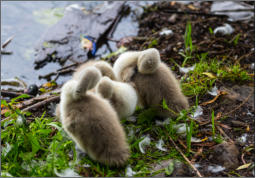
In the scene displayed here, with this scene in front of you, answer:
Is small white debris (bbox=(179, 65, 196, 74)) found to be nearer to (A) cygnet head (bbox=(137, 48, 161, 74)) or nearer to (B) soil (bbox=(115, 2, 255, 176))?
(B) soil (bbox=(115, 2, 255, 176))

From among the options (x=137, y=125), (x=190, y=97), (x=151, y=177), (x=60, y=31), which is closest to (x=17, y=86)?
(x=60, y=31)

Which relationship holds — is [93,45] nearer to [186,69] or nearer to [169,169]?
[186,69]

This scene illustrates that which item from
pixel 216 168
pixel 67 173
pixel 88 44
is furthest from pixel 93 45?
pixel 216 168

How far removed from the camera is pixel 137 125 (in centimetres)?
387

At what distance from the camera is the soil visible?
3.40 metres

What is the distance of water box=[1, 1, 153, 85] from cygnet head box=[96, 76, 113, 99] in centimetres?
228

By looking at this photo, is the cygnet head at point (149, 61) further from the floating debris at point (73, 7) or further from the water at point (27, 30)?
the floating debris at point (73, 7)

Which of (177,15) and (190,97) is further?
(177,15)

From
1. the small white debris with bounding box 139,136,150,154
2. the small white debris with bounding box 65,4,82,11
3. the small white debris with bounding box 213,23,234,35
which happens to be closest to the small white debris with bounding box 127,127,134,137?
the small white debris with bounding box 139,136,150,154

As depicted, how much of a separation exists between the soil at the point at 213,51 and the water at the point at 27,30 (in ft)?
1.38

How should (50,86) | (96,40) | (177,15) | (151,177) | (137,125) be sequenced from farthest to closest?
(177,15) → (96,40) → (50,86) → (137,125) → (151,177)

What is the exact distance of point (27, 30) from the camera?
6.70 m

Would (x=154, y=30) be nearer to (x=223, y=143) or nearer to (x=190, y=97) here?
(x=190, y=97)

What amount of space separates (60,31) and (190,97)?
3468mm
